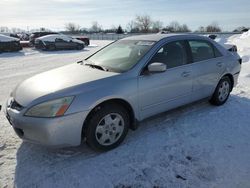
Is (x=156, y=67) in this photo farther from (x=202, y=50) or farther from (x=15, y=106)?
(x=15, y=106)

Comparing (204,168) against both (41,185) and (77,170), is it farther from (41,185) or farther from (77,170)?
(41,185)

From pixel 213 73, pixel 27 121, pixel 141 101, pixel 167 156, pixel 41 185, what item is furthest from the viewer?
pixel 213 73

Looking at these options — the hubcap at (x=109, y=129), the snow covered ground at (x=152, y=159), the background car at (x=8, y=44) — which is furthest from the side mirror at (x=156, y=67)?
the background car at (x=8, y=44)

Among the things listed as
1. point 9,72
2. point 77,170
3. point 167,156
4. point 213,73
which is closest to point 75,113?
point 77,170

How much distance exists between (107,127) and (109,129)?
1.9 inches

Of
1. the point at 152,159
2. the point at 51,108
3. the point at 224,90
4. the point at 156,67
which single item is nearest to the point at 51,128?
the point at 51,108

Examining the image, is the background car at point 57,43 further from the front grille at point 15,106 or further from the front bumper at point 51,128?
the front bumper at point 51,128

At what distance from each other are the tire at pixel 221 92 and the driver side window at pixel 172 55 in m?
1.25

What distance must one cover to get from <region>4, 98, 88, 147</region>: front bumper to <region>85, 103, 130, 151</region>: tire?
0.16 m

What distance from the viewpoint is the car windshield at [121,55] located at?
383 cm

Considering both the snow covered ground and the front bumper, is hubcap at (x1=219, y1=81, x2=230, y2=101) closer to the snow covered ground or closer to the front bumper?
the snow covered ground

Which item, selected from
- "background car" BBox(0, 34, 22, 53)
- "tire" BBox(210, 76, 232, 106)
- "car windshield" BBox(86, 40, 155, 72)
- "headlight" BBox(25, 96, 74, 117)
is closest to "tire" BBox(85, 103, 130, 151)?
"headlight" BBox(25, 96, 74, 117)

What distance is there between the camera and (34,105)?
3.07 meters

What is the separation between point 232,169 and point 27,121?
102 inches
